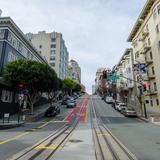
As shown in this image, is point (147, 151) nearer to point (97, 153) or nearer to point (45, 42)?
point (97, 153)

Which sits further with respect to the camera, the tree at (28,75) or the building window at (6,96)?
the building window at (6,96)

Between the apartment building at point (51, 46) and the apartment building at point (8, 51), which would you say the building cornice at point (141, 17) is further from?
the apartment building at point (51, 46)

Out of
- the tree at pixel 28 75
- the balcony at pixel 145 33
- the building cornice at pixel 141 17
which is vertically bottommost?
the tree at pixel 28 75

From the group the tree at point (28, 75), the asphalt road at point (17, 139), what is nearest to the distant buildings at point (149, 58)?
the tree at point (28, 75)

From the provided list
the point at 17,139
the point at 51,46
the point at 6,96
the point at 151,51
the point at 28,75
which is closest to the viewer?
the point at 17,139

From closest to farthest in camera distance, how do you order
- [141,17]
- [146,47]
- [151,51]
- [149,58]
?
[151,51] < [146,47] < [149,58] < [141,17]

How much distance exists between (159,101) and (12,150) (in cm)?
3229

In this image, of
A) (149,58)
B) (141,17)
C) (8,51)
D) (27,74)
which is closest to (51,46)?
(141,17)

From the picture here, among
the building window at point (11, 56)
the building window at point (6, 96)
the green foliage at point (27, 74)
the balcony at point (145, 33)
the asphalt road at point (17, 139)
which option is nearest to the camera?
the asphalt road at point (17, 139)

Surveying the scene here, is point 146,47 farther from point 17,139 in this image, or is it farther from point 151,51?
point 17,139

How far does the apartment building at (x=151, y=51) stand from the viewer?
120 ft

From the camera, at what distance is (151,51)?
134 feet

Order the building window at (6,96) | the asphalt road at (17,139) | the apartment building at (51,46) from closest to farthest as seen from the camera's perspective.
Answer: the asphalt road at (17,139), the building window at (6,96), the apartment building at (51,46)

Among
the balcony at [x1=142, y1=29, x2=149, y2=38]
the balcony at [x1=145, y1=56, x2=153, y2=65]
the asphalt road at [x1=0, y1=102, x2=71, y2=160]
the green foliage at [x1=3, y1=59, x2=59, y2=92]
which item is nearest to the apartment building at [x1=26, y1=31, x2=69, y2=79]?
the balcony at [x1=142, y1=29, x2=149, y2=38]
